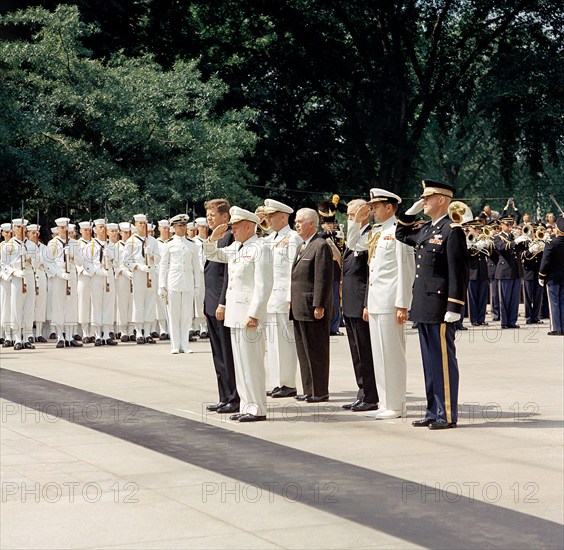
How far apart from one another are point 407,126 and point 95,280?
2043cm

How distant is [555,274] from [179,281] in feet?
22.5

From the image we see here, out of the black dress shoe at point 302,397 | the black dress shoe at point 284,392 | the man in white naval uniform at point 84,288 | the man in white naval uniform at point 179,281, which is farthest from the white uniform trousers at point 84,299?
the black dress shoe at point 302,397

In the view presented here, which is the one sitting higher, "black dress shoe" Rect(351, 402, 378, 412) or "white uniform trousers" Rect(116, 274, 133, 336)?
"white uniform trousers" Rect(116, 274, 133, 336)

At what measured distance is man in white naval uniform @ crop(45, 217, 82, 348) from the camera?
2050 centimetres

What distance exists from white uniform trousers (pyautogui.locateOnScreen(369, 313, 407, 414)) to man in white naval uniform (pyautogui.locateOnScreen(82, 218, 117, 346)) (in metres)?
10.2

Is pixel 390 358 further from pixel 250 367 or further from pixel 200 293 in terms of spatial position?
pixel 200 293

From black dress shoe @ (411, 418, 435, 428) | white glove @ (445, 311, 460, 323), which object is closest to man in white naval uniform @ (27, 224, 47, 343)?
black dress shoe @ (411, 418, 435, 428)

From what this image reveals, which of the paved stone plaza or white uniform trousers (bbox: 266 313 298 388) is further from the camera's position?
white uniform trousers (bbox: 266 313 298 388)

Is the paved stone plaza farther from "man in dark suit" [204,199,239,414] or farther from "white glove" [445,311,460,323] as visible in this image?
"white glove" [445,311,460,323]

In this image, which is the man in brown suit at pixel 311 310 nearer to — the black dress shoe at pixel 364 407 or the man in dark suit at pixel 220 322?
the black dress shoe at pixel 364 407

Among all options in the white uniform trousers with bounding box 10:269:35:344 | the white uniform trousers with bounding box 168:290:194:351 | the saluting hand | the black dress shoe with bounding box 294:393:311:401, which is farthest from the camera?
the white uniform trousers with bounding box 10:269:35:344

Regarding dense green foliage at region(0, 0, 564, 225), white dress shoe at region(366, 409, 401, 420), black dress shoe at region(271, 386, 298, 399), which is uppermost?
dense green foliage at region(0, 0, 564, 225)

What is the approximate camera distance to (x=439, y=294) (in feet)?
33.9

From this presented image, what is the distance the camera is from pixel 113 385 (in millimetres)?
13867
